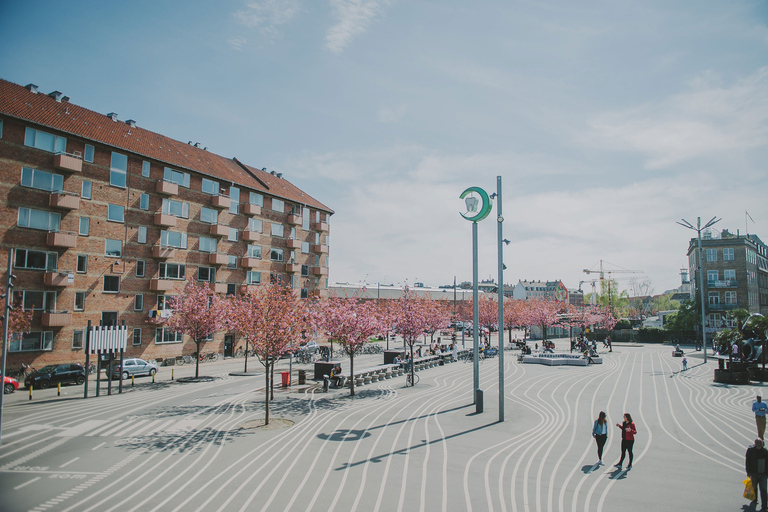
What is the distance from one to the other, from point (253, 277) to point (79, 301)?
717 inches

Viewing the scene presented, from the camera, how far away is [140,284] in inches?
1547

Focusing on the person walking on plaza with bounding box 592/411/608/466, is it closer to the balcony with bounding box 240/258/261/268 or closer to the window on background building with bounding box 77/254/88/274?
the window on background building with bounding box 77/254/88/274

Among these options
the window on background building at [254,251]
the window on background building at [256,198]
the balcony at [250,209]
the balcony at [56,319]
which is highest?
the window on background building at [256,198]

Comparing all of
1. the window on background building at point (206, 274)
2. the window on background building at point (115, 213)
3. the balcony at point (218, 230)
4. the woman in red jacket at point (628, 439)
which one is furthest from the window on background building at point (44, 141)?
the woman in red jacket at point (628, 439)

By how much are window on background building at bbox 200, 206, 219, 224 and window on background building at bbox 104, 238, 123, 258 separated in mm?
8723

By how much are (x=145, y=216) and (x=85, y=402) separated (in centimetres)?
2110

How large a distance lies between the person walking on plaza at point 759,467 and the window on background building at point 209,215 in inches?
1771

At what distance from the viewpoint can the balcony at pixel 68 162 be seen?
33469mm

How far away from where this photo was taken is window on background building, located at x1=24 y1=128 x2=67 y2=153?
3247 cm

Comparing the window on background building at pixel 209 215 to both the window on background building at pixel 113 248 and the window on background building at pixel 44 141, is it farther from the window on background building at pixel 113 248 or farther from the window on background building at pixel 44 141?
the window on background building at pixel 44 141

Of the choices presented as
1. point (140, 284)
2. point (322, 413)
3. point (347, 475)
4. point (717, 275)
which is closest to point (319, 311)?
point (322, 413)

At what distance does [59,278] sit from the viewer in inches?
1297

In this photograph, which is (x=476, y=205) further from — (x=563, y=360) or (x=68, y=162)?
(x=68, y=162)

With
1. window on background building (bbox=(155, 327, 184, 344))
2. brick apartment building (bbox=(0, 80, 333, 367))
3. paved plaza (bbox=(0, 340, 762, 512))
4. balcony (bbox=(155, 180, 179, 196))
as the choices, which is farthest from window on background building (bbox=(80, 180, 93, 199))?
paved plaza (bbox=(0, 340, 762, 512))
